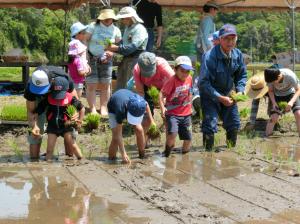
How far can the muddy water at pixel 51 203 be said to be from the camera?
4469mm

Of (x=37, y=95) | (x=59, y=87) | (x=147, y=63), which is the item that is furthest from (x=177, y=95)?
(x=37, y=95)

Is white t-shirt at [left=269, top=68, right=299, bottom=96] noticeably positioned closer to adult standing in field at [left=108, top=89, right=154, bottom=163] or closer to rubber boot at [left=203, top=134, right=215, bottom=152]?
rubber boot at [left=203, top=134, right=215, bottom=152]

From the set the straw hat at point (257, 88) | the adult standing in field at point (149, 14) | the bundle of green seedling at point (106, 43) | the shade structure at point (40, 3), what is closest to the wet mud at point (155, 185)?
the straw hat at point (257, 88)

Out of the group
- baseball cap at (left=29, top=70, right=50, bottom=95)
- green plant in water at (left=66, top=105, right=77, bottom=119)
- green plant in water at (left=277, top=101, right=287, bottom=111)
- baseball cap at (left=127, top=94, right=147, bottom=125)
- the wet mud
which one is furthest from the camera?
green plant in water at (left=277, top=101, right=287, bottom=111)

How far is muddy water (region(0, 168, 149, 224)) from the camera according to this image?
4469 mm

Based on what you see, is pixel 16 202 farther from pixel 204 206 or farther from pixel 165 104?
pixel 165 104

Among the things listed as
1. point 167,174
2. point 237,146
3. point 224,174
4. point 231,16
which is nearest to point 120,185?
point 167,174

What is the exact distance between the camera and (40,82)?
21.6 ft

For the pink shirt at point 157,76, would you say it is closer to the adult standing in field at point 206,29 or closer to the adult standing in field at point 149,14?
the adult standing in field at point 149,14

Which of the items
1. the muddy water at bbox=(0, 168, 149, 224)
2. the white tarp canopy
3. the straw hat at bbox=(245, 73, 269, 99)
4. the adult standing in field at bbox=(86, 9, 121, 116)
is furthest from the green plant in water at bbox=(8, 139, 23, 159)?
the white tarp canopy

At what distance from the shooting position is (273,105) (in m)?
8.88

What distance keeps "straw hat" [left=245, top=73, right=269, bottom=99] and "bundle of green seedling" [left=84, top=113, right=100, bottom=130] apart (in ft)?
8.30

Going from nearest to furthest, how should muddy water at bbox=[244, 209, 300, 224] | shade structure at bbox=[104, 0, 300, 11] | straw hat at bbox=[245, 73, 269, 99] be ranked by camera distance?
muddy water at bbox=[244, 209, 300, 224] < straw hat at bbox=[245, 73, 269, 99] < shade structure at bbox=[104, 0, 300, 11]

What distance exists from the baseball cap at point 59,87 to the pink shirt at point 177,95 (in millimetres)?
1240
